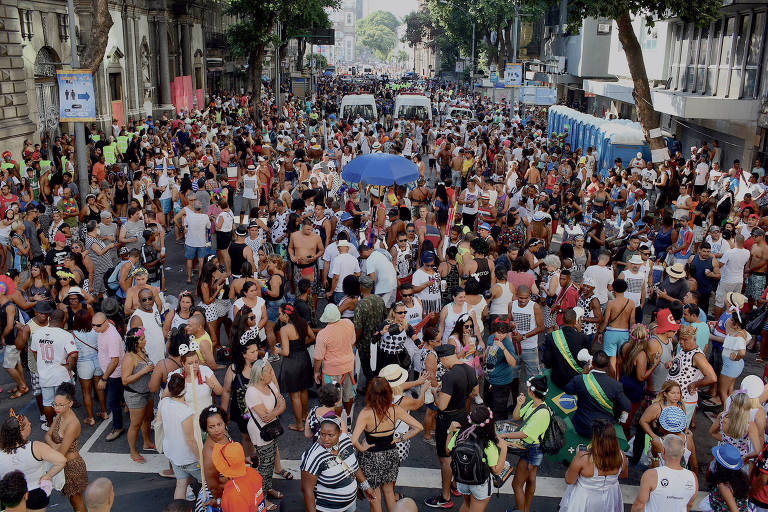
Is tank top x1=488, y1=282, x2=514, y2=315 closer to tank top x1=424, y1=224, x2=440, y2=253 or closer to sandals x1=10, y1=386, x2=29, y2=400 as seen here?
tank top x1=424, y1=224, x2=440, y2=253

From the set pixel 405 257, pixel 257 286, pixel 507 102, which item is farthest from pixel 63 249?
pixel 507 102

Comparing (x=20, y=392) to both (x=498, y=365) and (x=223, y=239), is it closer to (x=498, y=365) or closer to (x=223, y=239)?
(x=223, y=239)

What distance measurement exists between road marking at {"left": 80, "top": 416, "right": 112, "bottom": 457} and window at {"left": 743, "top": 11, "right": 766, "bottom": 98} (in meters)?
18.9

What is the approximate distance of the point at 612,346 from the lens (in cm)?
780

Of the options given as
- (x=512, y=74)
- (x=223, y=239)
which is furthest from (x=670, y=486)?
(x=512, y=74)

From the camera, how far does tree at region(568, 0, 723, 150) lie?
16.7 meters

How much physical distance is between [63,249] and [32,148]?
1124 centimetres

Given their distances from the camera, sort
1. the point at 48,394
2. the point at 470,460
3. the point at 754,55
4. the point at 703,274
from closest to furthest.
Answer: the point at 470,460 < the point at 48,394 < the point at 703,274 < the point at 754,55

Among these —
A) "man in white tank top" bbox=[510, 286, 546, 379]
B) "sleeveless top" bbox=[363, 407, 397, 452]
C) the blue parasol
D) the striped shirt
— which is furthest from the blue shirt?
the blue parasol

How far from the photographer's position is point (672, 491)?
16.1ft

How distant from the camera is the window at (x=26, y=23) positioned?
22188 mm

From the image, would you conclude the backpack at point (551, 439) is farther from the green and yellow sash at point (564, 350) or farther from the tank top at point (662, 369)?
the tank top at point (662, 369)

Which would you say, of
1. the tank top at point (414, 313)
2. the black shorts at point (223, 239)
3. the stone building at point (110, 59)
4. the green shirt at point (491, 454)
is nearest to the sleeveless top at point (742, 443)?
the green shirt at point (491, 454)

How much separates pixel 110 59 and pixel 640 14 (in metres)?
21.8
